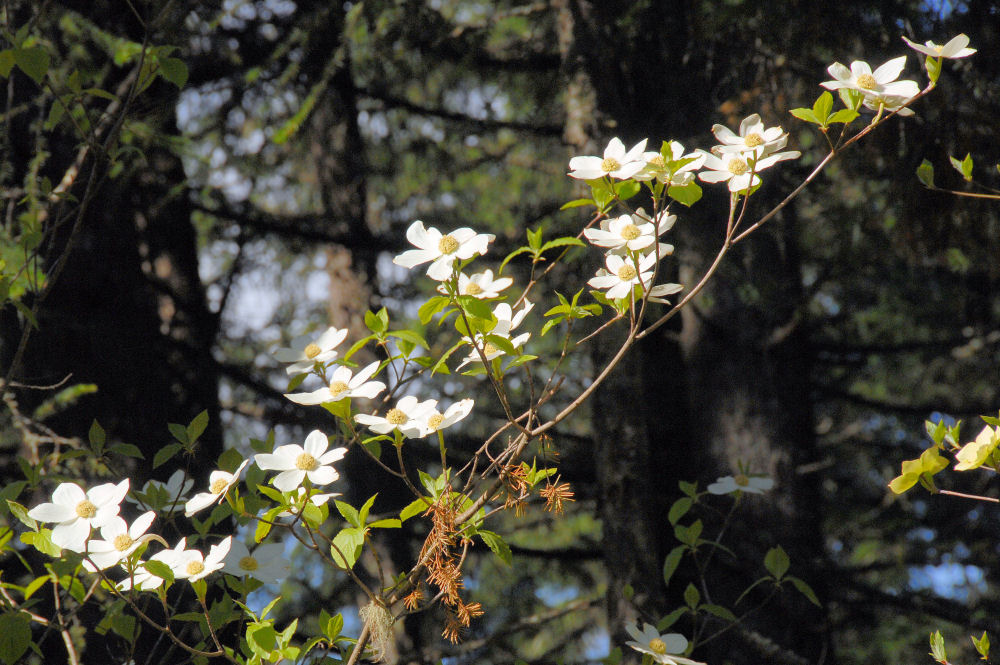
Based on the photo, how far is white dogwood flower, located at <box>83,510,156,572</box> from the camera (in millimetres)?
1163

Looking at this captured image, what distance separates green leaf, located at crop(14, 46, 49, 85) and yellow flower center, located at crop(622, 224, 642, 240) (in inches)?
43.0

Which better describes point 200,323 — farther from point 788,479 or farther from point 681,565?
point 788,479

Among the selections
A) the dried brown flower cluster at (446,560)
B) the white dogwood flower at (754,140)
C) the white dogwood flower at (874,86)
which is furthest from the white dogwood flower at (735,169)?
the dried brown flower cluster at (446,560)

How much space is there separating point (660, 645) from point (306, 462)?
688mm

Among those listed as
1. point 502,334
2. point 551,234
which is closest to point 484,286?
point 502,334

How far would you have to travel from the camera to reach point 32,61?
1474mm

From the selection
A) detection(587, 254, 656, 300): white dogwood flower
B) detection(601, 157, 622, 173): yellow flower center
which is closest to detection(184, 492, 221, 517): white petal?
detection(587, 254, 656, 300): white dogwood flower

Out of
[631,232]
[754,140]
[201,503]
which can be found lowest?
[201,503]

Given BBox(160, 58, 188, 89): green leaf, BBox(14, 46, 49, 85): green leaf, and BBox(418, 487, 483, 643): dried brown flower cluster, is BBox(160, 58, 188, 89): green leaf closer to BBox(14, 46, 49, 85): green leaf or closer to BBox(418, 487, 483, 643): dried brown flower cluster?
BBox(14, 46, 49, 85): green leaf

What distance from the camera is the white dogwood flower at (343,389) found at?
44.9 inches

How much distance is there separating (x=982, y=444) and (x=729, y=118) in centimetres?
212

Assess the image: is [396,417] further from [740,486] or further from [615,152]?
[740,486]

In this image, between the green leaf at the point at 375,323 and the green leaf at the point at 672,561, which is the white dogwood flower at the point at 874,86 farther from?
the green leaf at the point at 672,561

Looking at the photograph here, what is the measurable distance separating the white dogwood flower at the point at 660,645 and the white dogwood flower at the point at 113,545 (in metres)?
0.78
